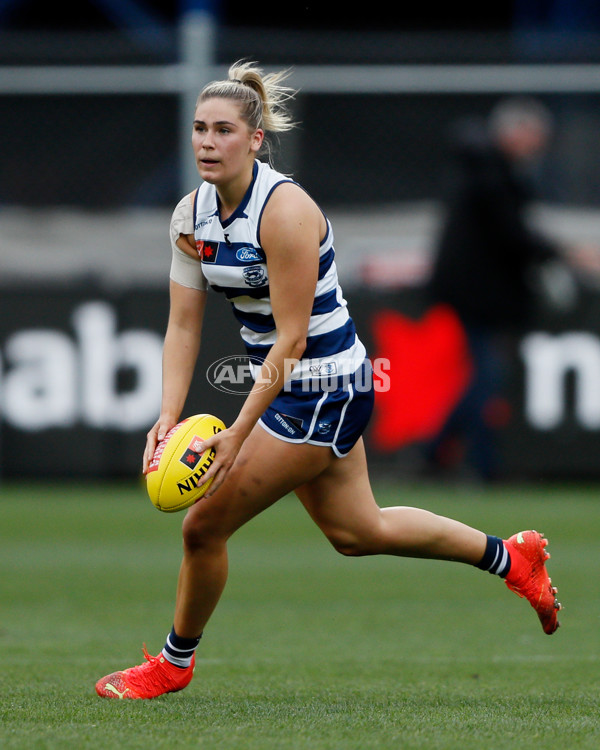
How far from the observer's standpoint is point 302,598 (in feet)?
24.3

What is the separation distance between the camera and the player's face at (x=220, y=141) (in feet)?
15.3

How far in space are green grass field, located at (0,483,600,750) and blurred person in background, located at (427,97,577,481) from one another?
762 mm

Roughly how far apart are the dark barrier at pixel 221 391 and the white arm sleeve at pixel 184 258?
6.53 metres

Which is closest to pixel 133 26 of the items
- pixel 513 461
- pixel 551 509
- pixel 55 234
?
pixel 55 234

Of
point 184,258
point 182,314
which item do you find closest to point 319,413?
point 182,314

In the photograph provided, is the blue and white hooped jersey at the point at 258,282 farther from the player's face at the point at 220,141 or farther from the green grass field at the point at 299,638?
the green grass field at the point at 299,638

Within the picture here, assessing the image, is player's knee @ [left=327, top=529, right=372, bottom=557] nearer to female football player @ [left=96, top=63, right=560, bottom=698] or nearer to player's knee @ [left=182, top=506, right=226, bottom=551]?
female football player @ [left=96, top=63, right=560, bottom=698]

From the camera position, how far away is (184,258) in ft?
16.4

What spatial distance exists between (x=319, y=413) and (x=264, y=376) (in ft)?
0.96

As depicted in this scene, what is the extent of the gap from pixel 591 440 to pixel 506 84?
11.6 feet

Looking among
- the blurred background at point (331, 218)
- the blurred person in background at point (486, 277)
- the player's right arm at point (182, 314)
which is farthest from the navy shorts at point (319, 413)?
the blurred person in background at point (486, 277)

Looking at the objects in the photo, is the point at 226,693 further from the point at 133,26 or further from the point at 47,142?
the point at 133,26

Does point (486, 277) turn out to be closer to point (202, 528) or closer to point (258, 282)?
point (258, 282)

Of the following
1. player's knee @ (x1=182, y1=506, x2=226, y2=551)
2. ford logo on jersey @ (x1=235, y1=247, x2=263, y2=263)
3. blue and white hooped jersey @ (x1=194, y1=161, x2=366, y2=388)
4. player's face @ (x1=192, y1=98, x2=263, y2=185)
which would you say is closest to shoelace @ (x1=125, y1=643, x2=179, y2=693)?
player's knee @ (x1=182, y1=506, x2=226, y2=551)
